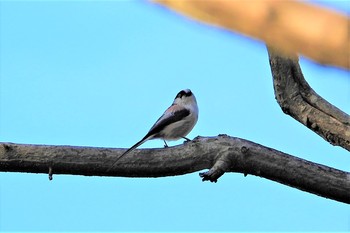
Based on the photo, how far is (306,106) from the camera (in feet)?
16.5

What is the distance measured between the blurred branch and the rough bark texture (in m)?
3.33

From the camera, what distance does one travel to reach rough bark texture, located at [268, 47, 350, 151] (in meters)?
4.90

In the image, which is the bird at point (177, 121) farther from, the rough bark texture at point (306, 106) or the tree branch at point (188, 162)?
the rough bark texture at point (306, 106)

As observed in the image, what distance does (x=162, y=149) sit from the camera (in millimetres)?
4527

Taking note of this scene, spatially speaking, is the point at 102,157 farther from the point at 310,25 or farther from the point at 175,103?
the point at 310,25

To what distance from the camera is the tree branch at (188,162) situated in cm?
439

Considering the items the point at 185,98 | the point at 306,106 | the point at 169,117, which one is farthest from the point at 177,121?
the point at 306,106

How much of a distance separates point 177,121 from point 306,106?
156 centimetres

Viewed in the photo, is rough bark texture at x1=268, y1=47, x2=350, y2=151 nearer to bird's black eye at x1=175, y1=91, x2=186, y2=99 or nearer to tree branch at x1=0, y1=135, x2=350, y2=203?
tree branch at x1=0, y1=135, x2=350, y2=203

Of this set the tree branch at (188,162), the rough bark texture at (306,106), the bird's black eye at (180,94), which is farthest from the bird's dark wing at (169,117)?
the rough bark texture at (306,106)

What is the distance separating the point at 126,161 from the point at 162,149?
10.3 inches

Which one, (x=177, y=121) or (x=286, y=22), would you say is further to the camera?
(x=177, y=121)

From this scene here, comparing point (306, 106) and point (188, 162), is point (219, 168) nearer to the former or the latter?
point (188, 162)

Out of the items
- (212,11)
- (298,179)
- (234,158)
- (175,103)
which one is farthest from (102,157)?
(212,11)
